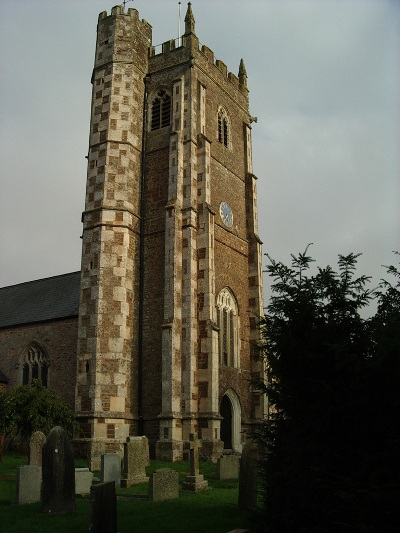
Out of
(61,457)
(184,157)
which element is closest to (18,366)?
(184,157)

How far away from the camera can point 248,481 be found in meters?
11.3

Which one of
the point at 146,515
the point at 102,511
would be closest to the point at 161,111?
the point at 146,515

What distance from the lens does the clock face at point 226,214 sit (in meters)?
26.1

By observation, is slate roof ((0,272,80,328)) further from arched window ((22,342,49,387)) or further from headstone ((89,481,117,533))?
headstone ((89,481,117,533))

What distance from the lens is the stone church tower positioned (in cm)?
2145

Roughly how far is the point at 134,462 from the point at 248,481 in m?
5.01

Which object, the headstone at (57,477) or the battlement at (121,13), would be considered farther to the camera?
the battlement at (121,13)

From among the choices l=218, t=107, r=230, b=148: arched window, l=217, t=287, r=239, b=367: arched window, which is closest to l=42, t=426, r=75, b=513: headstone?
l=217, t=287, r=239, b=367: arched window

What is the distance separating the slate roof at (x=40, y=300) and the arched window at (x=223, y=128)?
1029 cm

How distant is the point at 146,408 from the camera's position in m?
22.2

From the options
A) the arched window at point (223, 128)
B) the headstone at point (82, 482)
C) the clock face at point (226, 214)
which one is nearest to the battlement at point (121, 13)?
the arched window at point (223, 128)

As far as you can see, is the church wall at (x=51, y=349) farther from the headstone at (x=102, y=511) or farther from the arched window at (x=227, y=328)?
the headstone at (x=102, y=511)

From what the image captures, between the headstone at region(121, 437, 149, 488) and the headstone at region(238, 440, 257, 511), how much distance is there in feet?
15.1

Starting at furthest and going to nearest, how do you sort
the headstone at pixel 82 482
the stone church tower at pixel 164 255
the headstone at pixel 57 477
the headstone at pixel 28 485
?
the stone church tower at pixel 164 255
the headstone at pixel 82 482
the headstone at pixel 28 485
the headstone at pixel 57 477
